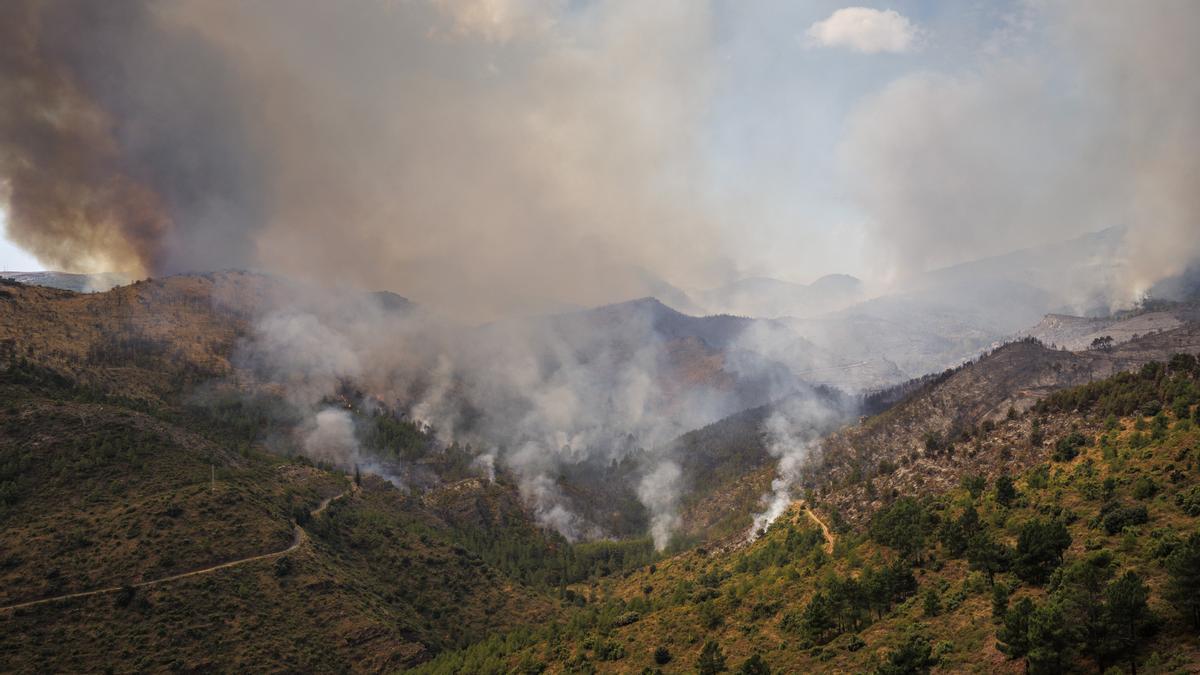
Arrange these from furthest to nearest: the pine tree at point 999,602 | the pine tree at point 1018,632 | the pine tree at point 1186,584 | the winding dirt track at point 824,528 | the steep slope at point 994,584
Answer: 1. the winding dirt track at point 824,528
2. the pine tree at point 999,602
3. the pine tree at point 1018,632
4. the steep slope at point 994,584
5. the pine tree at point 1186,584

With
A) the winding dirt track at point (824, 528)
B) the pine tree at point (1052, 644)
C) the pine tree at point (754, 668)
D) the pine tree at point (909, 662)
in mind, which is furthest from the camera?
the winding dirt track at point (824, 528)

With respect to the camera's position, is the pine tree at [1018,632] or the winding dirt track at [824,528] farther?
the winding dirt track at [824,528]

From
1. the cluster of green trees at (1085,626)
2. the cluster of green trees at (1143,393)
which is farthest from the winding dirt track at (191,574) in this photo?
the cluster of green trees at (1143,393)

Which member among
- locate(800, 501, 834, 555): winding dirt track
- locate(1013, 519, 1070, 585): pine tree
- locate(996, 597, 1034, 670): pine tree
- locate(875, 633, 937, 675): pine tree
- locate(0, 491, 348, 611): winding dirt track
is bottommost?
locate(875, 633, 937, 675): pine tree

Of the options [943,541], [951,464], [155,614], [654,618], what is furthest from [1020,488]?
[155,614]

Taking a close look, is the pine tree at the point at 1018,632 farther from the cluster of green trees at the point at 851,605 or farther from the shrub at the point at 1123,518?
the cluster of green trees at the point at 851,605

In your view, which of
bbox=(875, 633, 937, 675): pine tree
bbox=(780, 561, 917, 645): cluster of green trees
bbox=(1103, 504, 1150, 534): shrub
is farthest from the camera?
bbox=(780, 561, 917, 645): cluster of green trees

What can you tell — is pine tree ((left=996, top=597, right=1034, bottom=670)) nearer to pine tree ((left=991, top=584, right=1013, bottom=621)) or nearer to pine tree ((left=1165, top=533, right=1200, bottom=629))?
pine tree ((left=991, top=584, right=1013, bottom=621))

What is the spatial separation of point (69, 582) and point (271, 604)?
35.0 m

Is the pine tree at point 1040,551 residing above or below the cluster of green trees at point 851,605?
above

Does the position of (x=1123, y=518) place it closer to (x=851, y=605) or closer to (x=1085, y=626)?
(x=1085, y=626)

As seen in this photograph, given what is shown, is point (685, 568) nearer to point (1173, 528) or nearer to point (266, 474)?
point (266, 474)

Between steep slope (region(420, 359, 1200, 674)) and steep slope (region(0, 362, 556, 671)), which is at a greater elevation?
steep slope (region(0, 362, 556, 671))

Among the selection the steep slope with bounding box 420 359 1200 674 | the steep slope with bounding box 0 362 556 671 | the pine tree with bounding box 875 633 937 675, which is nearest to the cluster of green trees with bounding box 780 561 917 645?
the steep slope with bounding box 420 359 1200 674
